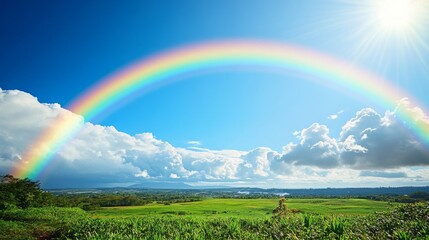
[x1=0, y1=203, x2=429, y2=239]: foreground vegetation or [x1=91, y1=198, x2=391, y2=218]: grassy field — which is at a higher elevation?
[x1=0, y1=203, x2=429, y2=239]: foreground vegetation

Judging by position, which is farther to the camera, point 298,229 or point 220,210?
point 220,210

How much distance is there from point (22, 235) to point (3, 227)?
135 inches

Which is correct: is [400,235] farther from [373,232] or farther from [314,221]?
[314,221]

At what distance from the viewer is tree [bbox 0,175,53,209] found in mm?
50059

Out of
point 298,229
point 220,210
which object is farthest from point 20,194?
point 298,229

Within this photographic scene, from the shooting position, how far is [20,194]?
2120 inches

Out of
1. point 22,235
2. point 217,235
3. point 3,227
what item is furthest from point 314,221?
point 3,227

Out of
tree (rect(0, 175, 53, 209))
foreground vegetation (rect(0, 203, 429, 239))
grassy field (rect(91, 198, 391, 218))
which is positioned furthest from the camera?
grassy field (rect(91, 198, 391, 218))

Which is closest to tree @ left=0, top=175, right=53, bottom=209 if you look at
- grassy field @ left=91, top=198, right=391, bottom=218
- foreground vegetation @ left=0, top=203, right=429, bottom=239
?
grassy field @ left=91, top=198, right=391, bottom=218

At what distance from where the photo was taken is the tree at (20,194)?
5006cm

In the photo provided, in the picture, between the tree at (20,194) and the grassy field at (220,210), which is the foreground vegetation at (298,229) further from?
the tree at (20,194)

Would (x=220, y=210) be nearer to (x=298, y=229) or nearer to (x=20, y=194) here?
(x=20, y=194)

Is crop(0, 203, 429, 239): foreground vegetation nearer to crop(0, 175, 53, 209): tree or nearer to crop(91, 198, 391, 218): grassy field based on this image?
crop(91, 198, 391, 218): grassy field

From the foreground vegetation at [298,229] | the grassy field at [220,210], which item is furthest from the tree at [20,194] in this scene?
the foreground vegetation at [298,229]
